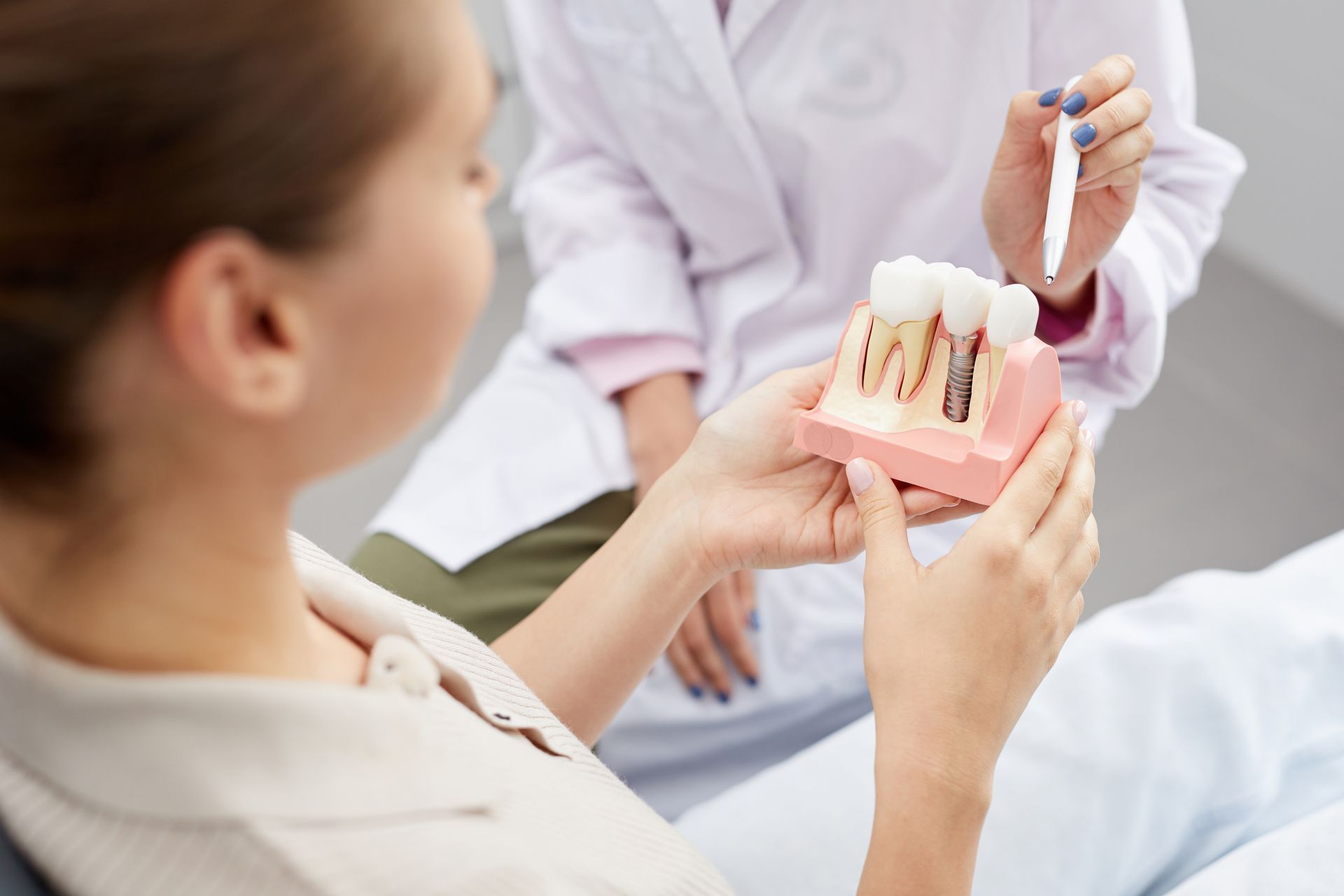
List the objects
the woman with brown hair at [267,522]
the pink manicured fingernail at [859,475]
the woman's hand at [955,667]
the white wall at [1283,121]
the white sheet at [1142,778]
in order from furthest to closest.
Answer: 1. the white wall at [1283,121]
2. the white sheet at [1142,778]
3. the pink manicured fingernail at [859,475]
4. the woman's hand at [955,667]
5. the woman with brown hair at [267,522]

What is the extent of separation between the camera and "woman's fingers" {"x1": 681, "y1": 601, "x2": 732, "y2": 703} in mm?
943

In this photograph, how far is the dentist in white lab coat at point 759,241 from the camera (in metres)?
0.89

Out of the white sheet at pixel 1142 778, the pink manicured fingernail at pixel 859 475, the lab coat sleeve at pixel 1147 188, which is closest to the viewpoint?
the pink manicured fingernail at pixel 859 475

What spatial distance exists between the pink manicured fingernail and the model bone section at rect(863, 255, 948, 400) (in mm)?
73

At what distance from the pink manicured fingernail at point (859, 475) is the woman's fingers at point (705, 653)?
12.8 inches

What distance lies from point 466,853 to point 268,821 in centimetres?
8

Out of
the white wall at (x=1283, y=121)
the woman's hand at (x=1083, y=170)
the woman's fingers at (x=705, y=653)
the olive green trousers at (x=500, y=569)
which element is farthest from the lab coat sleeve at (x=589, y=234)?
the white wall at (x=1283, y=121)

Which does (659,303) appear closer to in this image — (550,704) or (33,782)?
(550,704)

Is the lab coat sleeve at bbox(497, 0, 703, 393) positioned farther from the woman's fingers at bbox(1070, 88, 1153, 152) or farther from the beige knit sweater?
the beige knit sweater

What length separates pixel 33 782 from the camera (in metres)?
0.41

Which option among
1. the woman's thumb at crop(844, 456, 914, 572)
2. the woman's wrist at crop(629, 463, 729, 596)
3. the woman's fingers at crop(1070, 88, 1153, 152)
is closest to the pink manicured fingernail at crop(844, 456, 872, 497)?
the woman's thumb at crop(844, 456, 914, 572)

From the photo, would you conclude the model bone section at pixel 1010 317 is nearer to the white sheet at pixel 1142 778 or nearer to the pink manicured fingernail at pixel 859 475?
the pink manicured fingernail at pixel 859 475

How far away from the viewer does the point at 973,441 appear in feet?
2.13

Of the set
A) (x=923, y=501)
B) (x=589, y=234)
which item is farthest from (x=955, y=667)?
(x=589, y=234)
